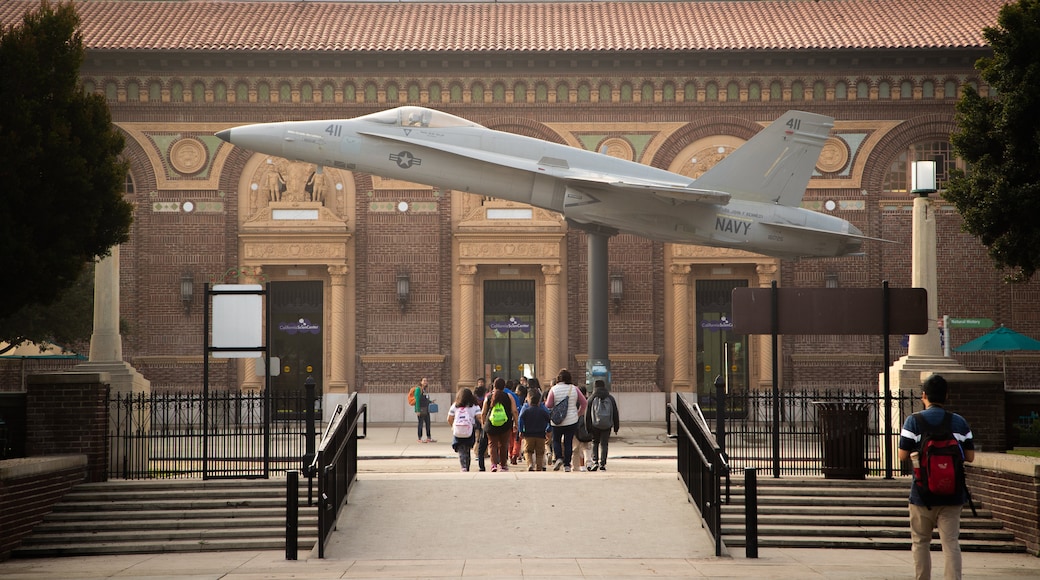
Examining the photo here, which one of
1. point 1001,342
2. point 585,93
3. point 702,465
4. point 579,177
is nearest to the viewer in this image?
point 702,465

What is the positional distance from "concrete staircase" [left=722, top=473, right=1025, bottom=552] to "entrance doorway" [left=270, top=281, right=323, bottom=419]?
838 inches

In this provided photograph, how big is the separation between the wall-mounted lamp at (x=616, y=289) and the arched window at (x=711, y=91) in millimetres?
5985

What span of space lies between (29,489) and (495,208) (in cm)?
2166

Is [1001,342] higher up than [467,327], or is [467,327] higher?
[467,327]

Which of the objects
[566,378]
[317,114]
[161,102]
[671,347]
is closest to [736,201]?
[566,378]

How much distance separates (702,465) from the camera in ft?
44.8

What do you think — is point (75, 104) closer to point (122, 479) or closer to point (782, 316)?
point (122, 479)

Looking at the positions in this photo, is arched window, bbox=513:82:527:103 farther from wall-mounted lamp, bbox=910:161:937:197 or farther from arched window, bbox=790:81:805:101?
wall-mounted lamp, bbox=910:161:937:197

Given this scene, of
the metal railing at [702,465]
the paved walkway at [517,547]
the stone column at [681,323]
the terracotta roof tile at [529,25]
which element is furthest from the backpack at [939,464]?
the terracotta roof tile at [529,25]

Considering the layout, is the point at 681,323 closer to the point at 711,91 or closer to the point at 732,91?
the point at 711,91

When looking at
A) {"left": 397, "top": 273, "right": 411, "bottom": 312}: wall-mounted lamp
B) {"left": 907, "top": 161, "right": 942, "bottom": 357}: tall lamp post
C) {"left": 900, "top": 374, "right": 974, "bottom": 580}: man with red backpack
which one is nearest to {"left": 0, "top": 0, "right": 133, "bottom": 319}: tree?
{"left": 900, "top": 374, "right": 974, "bottom": 580}: man with red backpack

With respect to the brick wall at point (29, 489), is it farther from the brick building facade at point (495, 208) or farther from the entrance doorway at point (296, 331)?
the entrance doorway at point (296, 331)

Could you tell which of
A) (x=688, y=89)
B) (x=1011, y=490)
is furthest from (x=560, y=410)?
(x=688, y=89)

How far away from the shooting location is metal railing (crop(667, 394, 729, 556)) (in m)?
12.7
